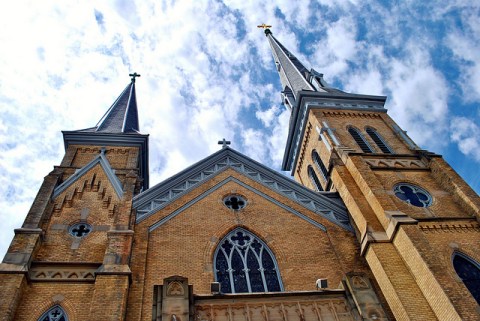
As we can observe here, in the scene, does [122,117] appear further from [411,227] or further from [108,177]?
[411,227]

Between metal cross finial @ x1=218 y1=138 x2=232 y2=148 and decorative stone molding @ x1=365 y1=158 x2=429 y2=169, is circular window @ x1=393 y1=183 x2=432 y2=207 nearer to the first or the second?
decorative stone molding @ x1=365 y1=158 x2=429 y2=169

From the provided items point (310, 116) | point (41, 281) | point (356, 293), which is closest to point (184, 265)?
point (41, 281)

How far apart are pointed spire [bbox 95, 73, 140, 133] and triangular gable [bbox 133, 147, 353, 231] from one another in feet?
20.4

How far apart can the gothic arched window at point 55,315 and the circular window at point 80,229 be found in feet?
8.18

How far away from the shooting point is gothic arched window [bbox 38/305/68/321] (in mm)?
9562

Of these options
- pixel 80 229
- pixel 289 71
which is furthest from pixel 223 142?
pixel 289 71

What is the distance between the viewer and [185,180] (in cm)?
1443

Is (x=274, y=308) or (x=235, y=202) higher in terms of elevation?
(x=235, y=202)

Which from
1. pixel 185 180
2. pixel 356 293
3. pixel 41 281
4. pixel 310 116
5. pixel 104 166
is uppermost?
pixel 310 116

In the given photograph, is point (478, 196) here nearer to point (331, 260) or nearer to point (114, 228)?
point (331, 260)

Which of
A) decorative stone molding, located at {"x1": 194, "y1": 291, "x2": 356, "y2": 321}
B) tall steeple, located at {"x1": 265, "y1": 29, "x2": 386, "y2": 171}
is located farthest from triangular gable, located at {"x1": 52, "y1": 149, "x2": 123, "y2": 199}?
tall steeple, located at {"x1": 265, "y1": 29, "x2": 386, "y2": 171}

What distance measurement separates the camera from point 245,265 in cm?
1162

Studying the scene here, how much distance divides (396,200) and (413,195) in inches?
34.3

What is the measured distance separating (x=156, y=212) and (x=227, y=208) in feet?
7.15
